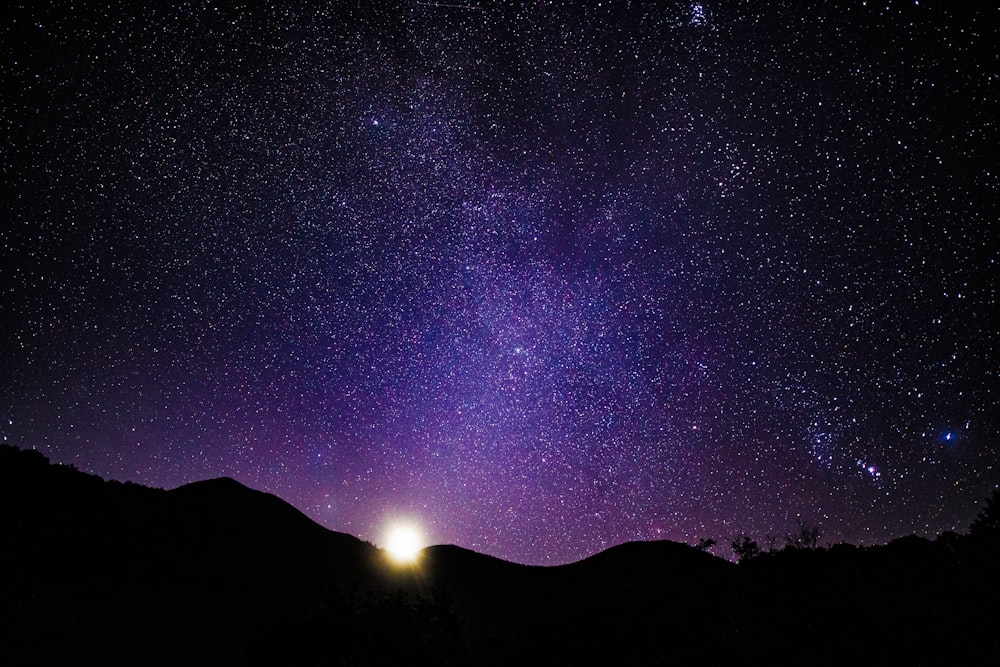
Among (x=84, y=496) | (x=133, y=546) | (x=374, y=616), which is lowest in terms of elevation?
(x=374, y=616)

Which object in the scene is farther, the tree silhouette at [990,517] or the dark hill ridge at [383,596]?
the tree silhouette at [990,517]

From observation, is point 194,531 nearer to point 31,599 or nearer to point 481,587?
point 31,599

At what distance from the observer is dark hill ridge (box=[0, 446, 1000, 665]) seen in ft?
49.5

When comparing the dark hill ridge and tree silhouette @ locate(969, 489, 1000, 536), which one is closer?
the dark hill ridge

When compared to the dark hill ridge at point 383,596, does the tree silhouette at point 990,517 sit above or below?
above

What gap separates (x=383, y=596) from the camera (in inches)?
817

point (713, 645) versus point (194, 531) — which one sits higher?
point (194, 531)

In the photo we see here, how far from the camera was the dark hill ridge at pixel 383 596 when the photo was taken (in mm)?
15078

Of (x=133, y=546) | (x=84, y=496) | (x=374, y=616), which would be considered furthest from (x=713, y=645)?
(x=84, y=496)

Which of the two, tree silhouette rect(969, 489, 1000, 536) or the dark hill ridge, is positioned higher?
tree silhouette rect(969, 489, 1000, 536)

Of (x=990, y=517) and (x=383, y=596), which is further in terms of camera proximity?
(x=990, y=517)

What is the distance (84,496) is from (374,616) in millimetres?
35191

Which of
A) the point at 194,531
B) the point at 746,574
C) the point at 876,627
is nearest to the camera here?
the point at 876,627

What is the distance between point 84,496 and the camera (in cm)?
3634
